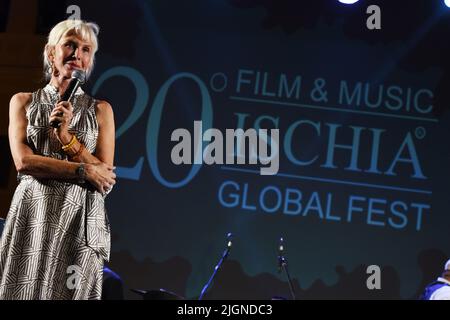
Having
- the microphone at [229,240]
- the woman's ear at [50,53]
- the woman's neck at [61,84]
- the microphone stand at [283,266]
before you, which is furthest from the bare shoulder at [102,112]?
the microphone stand at [283,266]

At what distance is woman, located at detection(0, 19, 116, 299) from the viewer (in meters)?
2.30

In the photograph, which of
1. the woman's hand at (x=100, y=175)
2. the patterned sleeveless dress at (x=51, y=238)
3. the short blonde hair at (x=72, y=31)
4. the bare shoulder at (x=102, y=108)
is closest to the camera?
the patterned sleeveless dress at (x=51, y=238)

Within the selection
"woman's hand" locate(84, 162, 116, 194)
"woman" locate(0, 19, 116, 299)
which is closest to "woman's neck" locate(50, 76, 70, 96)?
"woman" locate(0, 19, 116, 299)

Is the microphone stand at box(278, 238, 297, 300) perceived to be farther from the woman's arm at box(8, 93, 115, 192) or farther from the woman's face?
the woman's face

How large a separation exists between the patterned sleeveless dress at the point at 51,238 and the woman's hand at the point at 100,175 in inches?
1.7

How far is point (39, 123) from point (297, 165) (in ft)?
9.97

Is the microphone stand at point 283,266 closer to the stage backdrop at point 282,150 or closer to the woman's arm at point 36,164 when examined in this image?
the stage backdrop at point 282,150

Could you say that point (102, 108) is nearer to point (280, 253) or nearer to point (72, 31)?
point (72, 31)

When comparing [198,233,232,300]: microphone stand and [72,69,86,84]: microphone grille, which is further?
[198,233,232,300]: microphone stand

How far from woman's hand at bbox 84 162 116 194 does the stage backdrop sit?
2753 mm

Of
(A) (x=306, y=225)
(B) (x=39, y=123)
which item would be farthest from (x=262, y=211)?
(B) (x=39, y=123)

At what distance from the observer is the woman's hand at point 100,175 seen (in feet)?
7.83

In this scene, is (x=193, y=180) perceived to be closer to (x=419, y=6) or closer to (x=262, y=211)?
(x=262, y=211)

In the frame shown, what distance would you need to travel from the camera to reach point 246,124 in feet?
17.1
